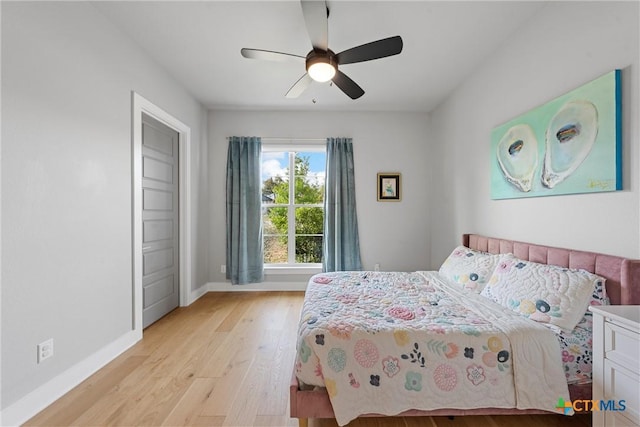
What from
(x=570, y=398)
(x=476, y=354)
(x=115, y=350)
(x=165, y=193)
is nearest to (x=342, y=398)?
(x=476, y=354)

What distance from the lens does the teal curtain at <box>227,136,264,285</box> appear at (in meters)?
4.16

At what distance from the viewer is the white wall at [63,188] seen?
159 centimetres

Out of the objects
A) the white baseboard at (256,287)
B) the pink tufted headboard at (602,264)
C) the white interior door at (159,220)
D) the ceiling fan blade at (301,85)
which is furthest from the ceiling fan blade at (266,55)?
the white baseboard at (256,287)

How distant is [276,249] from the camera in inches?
176

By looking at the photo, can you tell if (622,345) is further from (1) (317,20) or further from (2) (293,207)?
(2) (293,207)

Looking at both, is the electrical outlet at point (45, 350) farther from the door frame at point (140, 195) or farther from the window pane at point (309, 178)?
the window pane at point (309, 178)

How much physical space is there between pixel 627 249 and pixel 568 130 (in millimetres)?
818

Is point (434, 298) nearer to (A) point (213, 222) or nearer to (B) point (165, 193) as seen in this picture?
(B) point (165, 193)

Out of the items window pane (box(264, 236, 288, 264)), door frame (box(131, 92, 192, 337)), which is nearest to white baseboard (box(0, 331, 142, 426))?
door frame (box(131, 92, 192, 337))

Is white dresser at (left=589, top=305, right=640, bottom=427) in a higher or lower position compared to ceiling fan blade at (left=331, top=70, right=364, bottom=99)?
lower

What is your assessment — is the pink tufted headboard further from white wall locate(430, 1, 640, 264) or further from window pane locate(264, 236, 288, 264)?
window pane locate(264, 236, 288, 264)

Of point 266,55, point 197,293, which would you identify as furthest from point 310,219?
point 266,55

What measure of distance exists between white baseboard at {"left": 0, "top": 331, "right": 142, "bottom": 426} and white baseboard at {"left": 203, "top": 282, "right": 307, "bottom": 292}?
1790 millimetres

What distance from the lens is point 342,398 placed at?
146cm
